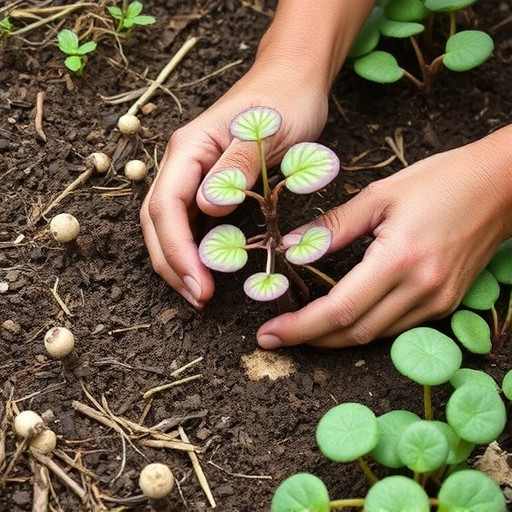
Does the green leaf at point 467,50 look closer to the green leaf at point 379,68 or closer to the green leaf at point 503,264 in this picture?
the green leaf at point 379,68

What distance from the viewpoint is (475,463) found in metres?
1.40

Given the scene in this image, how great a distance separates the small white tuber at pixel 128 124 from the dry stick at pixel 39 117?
0.17 metres

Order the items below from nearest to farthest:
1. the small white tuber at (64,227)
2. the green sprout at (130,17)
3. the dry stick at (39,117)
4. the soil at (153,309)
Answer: the soil at (153,309), the small white tuber at (64,227), the dry stick at (39,117), the green sprout at (130,17)

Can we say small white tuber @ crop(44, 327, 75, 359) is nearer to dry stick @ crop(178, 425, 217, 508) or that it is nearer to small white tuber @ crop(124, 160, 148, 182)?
dry stick @ crop(178, 425, 217, 508)

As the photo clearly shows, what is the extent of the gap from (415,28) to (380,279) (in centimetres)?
70

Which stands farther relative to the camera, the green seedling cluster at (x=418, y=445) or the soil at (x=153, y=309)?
the soil at (x=153, y=309)

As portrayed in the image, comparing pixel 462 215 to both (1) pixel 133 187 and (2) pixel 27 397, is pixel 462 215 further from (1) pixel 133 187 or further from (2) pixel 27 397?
(2) pixel 27 397

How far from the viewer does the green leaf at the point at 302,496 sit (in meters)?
1.20

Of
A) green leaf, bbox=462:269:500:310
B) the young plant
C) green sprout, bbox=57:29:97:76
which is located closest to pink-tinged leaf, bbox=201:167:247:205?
the young plant

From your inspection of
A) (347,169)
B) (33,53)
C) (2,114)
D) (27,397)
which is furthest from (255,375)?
(33,53)

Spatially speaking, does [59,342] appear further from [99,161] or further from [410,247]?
[410,247]

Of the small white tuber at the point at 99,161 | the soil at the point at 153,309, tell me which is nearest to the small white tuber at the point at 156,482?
the soil at the point at 153,309

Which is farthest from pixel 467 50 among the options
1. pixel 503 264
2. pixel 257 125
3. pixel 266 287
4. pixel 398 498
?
pixel 398 498

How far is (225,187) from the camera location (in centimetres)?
132
